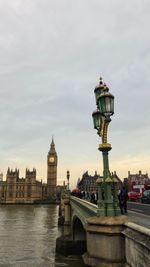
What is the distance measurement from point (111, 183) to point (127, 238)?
214 centimetres

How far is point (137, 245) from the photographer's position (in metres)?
7.60

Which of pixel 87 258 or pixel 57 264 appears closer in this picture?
pixel 87 258

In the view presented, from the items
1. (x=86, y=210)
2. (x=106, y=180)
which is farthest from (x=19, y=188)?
(x=106, y=180)

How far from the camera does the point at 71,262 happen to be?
65.3 feet

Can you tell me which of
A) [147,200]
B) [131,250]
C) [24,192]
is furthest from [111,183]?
[24,192]

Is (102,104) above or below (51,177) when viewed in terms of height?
below

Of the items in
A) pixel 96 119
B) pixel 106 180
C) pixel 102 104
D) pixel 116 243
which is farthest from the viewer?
pixel 96 119

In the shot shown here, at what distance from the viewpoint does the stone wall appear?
6.93 m

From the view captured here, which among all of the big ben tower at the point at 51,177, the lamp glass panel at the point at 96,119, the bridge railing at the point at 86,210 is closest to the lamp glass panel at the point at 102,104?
the lamp glass panel at the point at 96,119

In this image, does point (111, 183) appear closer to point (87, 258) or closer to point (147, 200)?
point (87, 258)

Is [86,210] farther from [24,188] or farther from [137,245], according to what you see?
[24,188]

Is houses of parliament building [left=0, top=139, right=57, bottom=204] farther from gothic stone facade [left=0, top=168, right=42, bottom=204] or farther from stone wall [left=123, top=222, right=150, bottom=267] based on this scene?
stone wall [left=123, top=222, right=150, bottom=267]

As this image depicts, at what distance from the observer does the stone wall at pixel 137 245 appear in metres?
6.93

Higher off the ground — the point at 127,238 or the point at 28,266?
the point at 127,238
